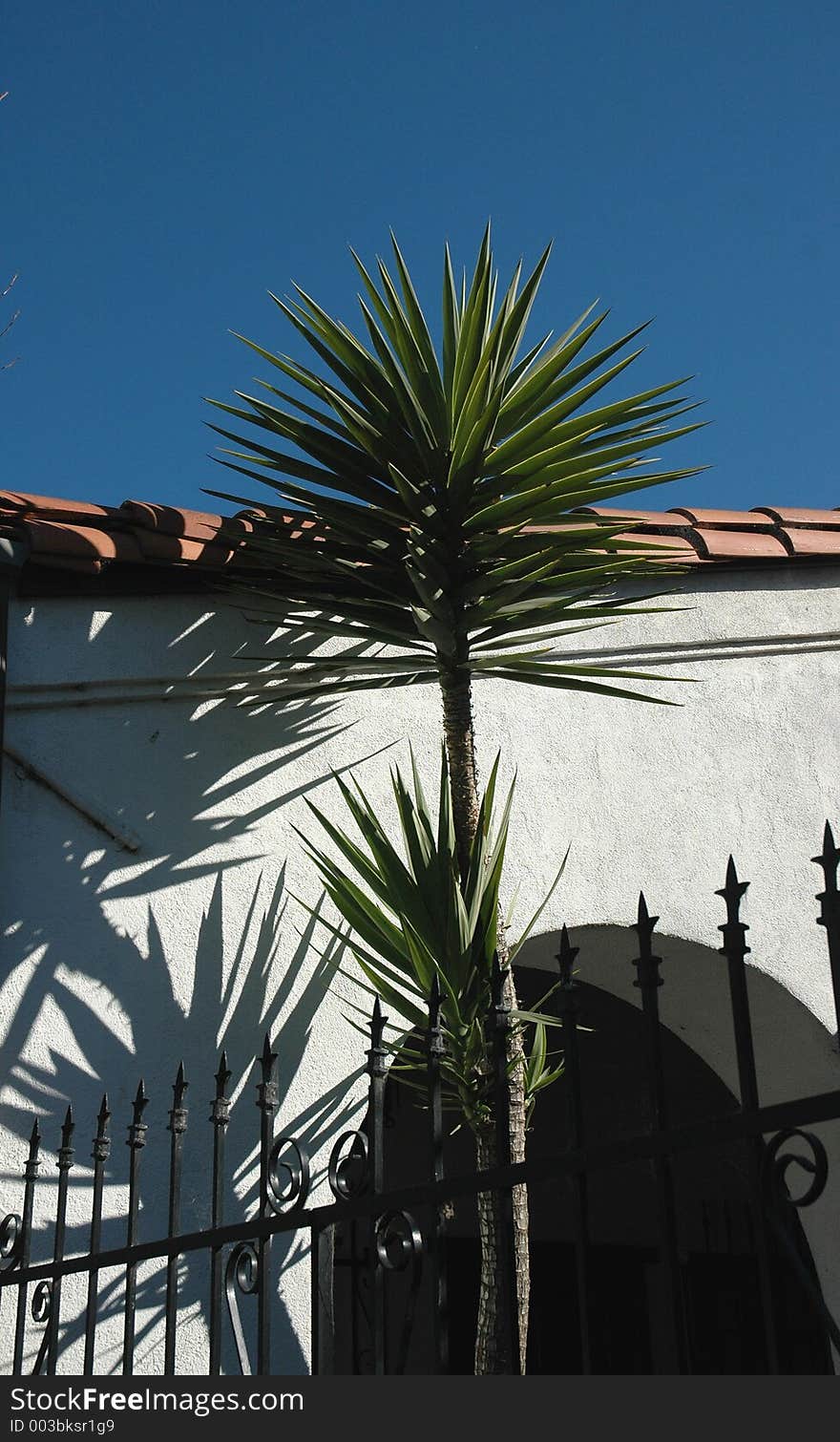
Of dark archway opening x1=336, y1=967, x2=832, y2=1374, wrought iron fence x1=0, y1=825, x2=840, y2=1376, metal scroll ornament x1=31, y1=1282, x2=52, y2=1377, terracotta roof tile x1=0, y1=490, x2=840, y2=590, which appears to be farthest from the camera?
dark archway opening x1=336, y1=967, x2=832, y2=1374

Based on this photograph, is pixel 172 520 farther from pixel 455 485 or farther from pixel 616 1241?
pixel 616 1241

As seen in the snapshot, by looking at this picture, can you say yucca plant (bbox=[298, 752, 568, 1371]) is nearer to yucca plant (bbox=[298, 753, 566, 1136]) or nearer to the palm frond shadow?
yucca plant (bbox=[298, 753, 566, 1136])

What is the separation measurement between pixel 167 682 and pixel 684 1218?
382 centimetres

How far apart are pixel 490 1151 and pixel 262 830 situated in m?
1.30

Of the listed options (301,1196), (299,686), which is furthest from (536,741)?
(301,1196)

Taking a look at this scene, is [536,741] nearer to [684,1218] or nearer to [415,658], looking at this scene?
[415,658]

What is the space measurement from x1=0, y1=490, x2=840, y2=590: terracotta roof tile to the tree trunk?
69cm

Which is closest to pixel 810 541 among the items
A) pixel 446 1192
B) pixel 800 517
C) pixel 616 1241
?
pixel 800 517

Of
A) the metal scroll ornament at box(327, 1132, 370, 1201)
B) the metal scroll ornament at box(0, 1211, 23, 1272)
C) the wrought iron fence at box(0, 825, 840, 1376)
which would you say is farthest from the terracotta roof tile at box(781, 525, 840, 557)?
the metal scroll ornament at box(0, 1211, 23, 1272)

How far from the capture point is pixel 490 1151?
3.45 m

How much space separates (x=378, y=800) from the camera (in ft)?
14.6

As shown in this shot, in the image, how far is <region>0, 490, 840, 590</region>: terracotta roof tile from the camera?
13.9 feet

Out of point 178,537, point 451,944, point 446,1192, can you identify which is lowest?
point 446,1192

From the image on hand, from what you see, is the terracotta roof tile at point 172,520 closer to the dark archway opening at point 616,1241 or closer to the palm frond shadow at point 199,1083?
the palm frond shadow at point 199,1083
